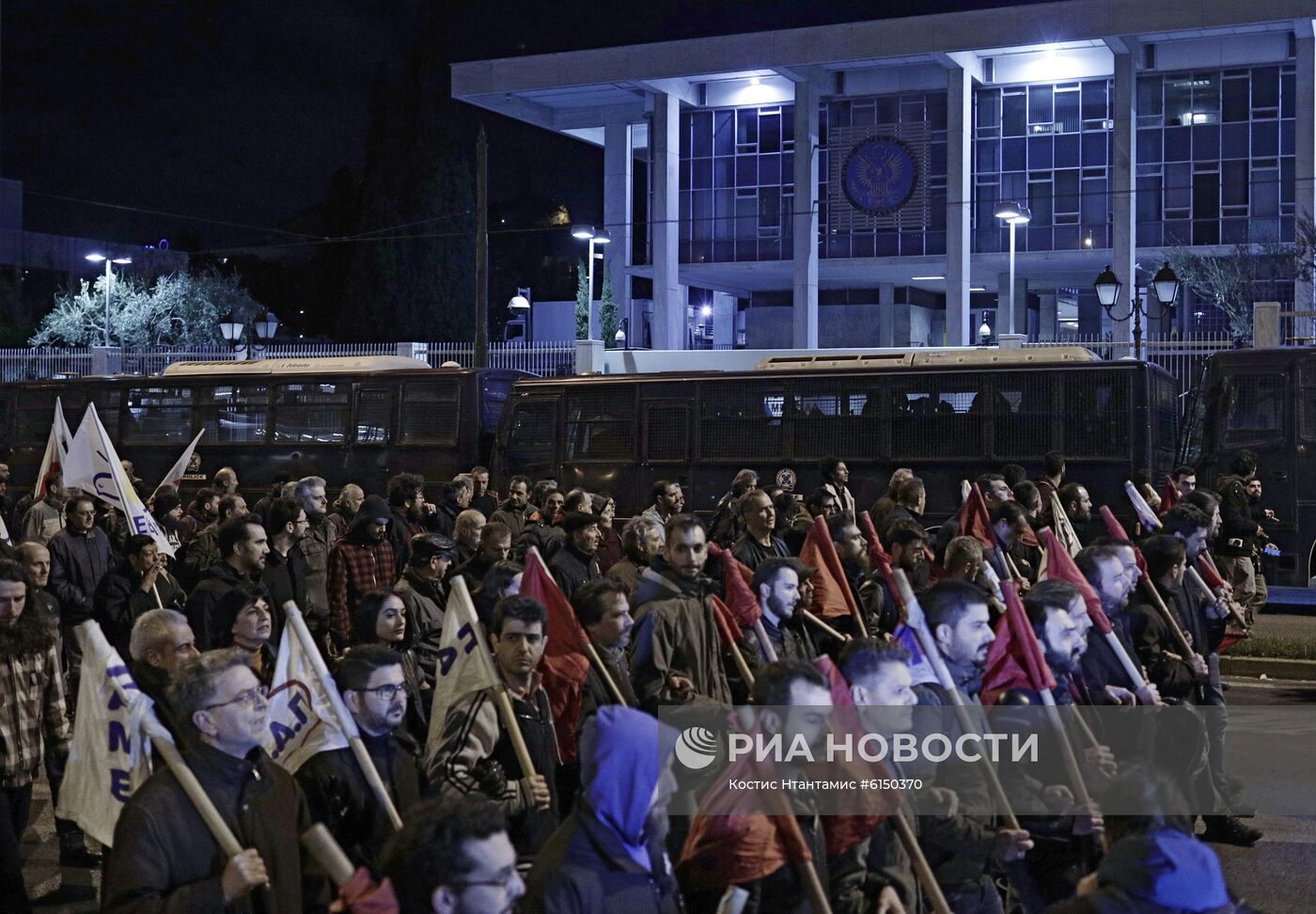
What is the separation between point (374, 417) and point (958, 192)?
2471cm

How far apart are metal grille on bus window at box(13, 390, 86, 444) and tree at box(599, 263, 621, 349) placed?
21722 mm

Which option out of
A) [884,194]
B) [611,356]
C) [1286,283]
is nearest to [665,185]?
[884,194]

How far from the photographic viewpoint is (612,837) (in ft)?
12.7

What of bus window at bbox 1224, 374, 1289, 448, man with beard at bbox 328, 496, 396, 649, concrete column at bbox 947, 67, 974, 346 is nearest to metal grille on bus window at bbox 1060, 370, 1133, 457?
bus window at bbox 1224, 374, 1289, 448

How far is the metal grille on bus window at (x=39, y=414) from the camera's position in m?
25.6

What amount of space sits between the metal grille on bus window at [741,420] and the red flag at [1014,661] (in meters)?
14.2

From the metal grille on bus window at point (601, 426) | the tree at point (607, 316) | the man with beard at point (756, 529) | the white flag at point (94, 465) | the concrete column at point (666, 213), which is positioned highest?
the concrete column at point (666, 213)

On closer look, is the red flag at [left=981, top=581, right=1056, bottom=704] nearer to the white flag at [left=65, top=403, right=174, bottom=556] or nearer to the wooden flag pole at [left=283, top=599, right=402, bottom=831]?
the wooden flag pole at [left=283, top=599, right=402, bottom=831]

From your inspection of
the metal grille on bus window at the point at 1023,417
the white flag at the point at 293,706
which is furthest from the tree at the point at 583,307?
the white flag at the point at 293,706

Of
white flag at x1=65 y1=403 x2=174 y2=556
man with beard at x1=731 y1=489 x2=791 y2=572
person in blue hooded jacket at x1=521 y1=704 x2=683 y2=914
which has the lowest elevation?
person in blue hooded jacket at x1=521 y1=704 x2=683 y2=914

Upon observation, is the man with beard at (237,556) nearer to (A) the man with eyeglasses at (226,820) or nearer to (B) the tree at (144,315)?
(A) the man with eyeglasses at (226,820)

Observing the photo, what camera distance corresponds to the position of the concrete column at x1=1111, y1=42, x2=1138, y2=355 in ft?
138

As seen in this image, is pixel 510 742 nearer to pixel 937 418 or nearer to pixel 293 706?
pixel 293 706

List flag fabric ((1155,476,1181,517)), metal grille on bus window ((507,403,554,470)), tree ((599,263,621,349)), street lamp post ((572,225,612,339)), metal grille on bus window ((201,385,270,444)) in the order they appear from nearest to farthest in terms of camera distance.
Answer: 1. flag fabric ((1155,476,1181,517))
2. metal grille on bus window ((507,403,554,470))
3. metal grille on bus window ((201,385,270,444))
4. street lamp post ((572,225,612,339))
5. tree ((599,263,621,349))
